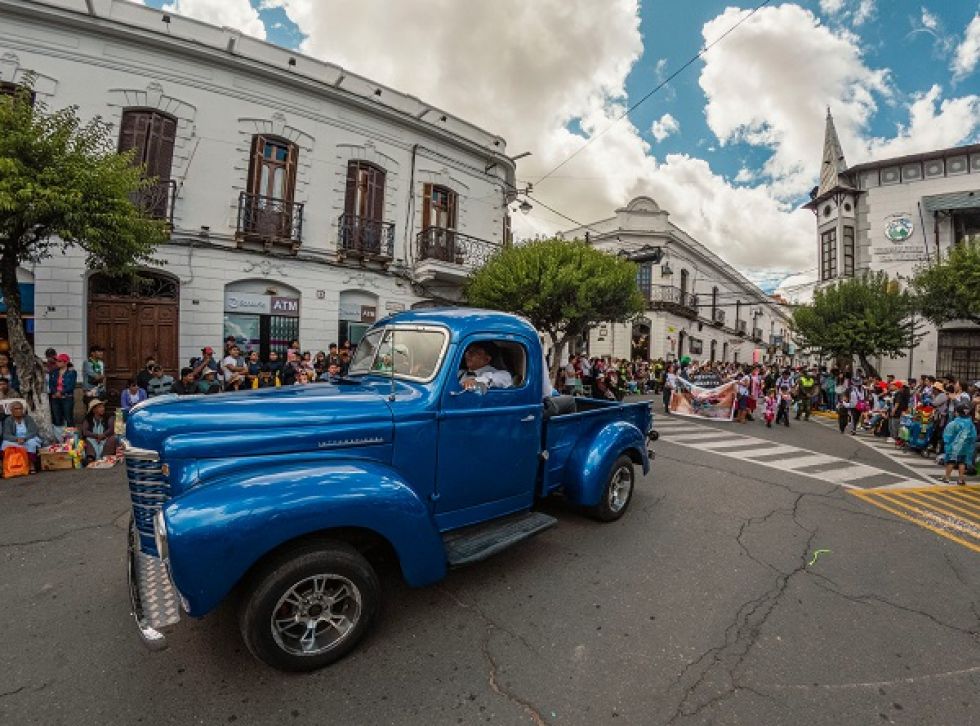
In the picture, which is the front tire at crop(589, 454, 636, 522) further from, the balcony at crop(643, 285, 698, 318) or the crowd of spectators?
the balcony at crop(643, 285, 698, 318)

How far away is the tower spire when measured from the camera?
2555 cm

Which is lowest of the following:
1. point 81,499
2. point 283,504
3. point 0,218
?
point 81,499

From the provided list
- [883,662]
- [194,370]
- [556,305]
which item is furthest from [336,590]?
[556,305]

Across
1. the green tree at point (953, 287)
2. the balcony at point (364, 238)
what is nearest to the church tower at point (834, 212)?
the green tree at point (953, 287)

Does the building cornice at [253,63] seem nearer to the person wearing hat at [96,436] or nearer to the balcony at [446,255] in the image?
the balcony at [446,255]

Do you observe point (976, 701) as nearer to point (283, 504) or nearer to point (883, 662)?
point (883, 662)

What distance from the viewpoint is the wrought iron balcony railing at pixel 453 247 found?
1547 centimetres

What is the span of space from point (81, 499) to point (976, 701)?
337 inches

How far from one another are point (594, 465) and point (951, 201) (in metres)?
29.1

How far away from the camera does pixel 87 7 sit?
10.8 m

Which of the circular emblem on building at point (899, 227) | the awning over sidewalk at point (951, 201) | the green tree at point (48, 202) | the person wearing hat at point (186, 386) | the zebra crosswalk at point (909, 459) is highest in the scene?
the awning over sidewalk at point (951, 201)

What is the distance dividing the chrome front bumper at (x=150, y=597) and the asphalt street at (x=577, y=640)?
0.39 metres

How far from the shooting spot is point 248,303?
12.4m

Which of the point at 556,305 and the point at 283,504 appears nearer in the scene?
the point at 283,504
